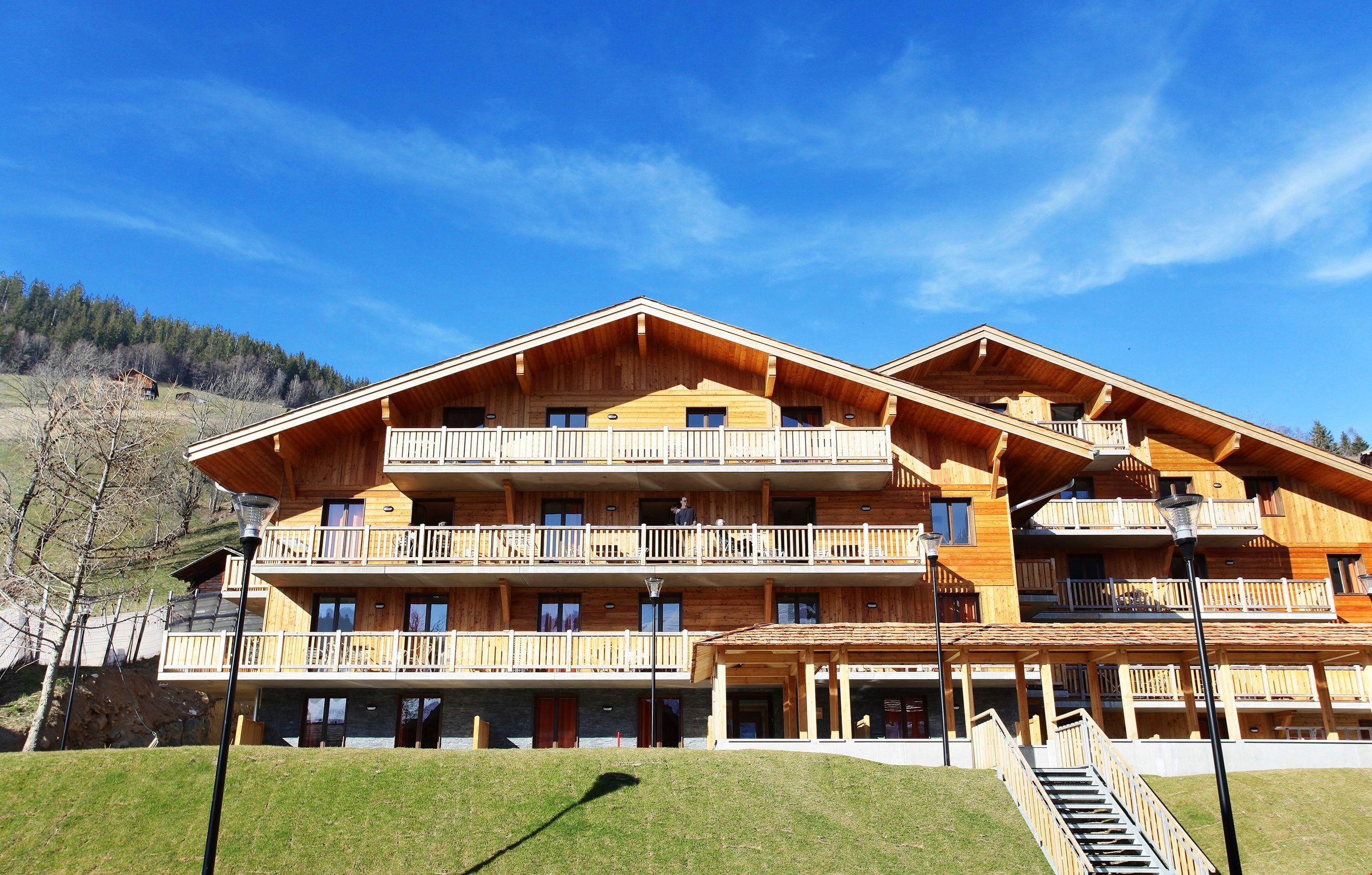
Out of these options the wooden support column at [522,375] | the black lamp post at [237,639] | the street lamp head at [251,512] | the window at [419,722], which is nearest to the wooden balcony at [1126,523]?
the wooden support column at [522,375]

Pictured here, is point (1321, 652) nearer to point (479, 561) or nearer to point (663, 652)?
point (663, 652)

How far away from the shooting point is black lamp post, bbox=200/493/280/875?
40.6ft

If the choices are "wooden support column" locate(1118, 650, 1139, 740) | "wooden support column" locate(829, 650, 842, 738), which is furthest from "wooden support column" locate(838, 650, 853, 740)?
"wooden support column" locate(1118, 650, 1139, 740)

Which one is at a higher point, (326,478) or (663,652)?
(326,478)

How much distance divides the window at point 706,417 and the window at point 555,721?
27.2 feet

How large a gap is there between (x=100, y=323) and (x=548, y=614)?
120 metres

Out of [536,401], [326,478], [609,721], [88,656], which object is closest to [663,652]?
[609,721]

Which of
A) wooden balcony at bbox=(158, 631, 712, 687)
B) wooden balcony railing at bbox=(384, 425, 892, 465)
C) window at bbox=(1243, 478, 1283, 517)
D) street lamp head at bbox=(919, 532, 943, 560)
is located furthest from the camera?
window at bbox=(1243, 478, 1283, 517)

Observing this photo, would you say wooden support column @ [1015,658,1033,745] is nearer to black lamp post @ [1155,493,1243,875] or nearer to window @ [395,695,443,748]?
black lamp post @ [1155,493,1243,875]

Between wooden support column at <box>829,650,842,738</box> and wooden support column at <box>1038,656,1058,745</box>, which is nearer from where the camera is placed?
wooden support column at <box>1038,656,1058,745</box>

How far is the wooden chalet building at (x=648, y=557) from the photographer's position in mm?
26750

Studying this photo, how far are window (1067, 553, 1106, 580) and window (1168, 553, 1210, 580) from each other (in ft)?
6.69

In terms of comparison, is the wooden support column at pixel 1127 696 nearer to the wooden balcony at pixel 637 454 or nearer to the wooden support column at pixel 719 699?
the wooden support column at pixel 719 699

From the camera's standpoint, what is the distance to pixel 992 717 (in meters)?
19.8
